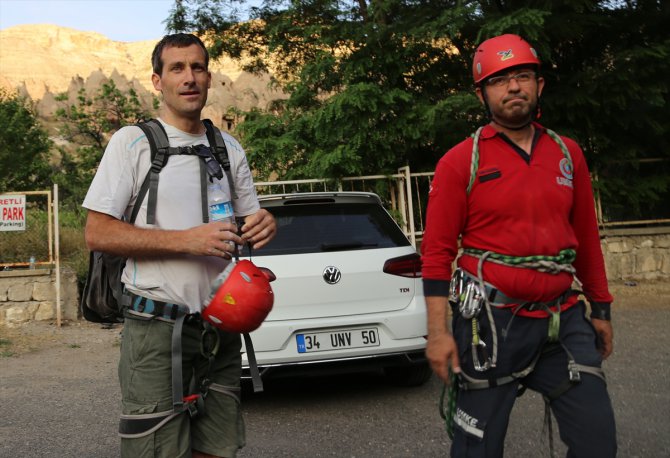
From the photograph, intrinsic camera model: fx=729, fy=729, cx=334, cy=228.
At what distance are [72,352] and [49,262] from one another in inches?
97.0

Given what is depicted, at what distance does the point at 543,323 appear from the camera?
2.62 meters

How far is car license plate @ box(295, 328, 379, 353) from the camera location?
5.17 metres

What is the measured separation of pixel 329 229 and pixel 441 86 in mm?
7362

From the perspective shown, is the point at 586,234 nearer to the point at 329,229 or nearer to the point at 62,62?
the point at 329,229

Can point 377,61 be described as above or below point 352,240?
above

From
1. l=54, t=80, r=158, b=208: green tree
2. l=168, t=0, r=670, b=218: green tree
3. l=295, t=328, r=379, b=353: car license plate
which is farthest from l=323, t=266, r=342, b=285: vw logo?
l=54, t=80, r=158, b=208: green tree

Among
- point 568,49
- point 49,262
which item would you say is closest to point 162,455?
point 49,262

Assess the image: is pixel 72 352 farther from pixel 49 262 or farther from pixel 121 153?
pixel 121 153

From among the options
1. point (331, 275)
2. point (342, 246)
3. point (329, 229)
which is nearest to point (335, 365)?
point (331, 275)

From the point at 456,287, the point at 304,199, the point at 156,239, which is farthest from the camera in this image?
the point at 304,199

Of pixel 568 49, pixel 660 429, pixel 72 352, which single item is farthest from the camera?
pixel 568 49

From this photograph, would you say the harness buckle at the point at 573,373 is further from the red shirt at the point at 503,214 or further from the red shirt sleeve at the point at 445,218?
the red shirt sleeve at the point at 445,218

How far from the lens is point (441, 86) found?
40.3 ft

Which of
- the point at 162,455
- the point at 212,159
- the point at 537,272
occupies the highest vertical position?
the point at 212,159
